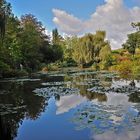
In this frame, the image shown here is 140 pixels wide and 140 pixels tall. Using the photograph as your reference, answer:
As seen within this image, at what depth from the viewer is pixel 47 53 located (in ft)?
208

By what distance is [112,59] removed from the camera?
50875 millimetres

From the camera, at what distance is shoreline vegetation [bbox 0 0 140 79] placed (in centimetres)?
3784

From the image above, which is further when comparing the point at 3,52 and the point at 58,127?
the point at 3,52

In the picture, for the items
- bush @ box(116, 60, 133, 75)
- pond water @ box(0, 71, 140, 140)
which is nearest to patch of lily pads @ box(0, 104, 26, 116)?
pond water @ box(0, 71, 140, 140)

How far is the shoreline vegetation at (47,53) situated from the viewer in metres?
37.8

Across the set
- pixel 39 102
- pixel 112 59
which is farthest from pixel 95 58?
pixel 39 102

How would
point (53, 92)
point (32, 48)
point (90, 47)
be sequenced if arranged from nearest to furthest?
point (53, 92) < point (32, 48) < point (90, 47)

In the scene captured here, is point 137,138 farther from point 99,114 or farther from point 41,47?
point 41,47

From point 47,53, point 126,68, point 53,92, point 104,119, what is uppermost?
point 47,53

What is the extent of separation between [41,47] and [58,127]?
51.5m

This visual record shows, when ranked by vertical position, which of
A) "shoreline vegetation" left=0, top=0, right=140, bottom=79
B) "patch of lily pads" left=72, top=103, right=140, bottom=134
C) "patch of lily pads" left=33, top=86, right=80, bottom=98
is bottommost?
"patch of lily pads" left=72, top=103, right=140, bottom=134

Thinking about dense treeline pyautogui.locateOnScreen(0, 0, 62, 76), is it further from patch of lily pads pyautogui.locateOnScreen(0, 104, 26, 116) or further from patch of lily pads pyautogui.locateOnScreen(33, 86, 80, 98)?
patch of lily pads pyautogui.locateOnScreen(0, 104, 26, 116)

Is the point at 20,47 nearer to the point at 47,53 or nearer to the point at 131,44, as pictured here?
the point at 47,53

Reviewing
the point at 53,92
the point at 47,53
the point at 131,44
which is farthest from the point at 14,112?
the point at 131,44
